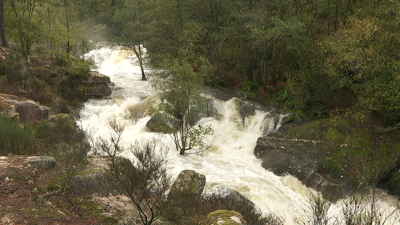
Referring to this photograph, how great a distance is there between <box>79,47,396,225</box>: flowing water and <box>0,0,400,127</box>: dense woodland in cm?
276

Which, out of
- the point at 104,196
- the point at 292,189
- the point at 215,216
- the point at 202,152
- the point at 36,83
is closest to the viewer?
the point at 215,216

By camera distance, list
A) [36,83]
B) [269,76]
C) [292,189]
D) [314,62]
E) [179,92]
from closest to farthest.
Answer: [292,189] < [179,92] < [314,62] < [36,83] < [269,76]

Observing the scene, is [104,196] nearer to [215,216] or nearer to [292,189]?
[215,216]

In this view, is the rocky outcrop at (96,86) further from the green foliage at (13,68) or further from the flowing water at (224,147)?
the green foliage at (13,68)

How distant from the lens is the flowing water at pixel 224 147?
387 inches

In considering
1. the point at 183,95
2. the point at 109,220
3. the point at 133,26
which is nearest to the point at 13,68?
the point at 133,26

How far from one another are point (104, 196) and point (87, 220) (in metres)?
1.20

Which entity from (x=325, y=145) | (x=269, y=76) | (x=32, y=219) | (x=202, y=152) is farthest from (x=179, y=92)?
(x=269, y=76)

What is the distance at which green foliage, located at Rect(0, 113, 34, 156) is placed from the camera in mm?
7360

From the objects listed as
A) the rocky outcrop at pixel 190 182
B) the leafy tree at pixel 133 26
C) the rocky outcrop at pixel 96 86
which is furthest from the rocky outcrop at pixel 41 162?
the leafy tree at pixel 133 26

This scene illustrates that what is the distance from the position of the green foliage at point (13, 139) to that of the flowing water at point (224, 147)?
2.31 m

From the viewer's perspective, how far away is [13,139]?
7.62m

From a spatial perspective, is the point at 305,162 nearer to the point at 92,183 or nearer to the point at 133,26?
the point at 92,183

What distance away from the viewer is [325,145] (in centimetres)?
1201
